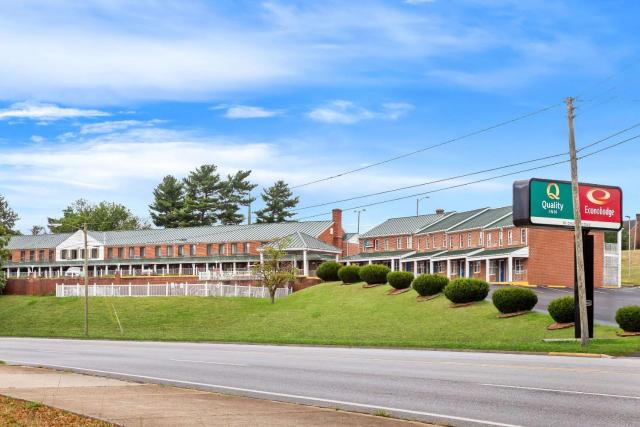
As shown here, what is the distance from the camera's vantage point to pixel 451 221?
94250 millimetres

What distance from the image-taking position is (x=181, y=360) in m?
25.7

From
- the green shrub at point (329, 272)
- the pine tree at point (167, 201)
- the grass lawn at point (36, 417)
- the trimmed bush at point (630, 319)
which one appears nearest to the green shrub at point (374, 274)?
the green shrub at point (329, 272)

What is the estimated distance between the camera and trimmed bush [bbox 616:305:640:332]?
112 ft

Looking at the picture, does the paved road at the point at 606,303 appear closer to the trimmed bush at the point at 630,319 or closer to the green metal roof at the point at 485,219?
the trimmed bush at the point at 630,319

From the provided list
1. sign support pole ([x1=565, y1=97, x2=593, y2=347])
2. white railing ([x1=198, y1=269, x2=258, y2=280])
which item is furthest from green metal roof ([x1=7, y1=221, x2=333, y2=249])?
sign support pole ([x1=565, y1=97, x2=593, y2=347])

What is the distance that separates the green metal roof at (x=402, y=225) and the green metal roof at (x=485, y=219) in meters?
8.78

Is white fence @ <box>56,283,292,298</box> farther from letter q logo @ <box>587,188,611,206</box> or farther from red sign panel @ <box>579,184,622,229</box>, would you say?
letter q logo @ <box>587,188,611,206</box>

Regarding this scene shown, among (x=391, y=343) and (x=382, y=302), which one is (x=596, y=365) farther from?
(x=382, y=302)

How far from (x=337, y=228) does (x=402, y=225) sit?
35.5ft

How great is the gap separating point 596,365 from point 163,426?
13182 mm

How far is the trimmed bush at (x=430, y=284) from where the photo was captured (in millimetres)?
54781

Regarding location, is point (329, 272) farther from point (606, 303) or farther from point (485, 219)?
point (606, 303)

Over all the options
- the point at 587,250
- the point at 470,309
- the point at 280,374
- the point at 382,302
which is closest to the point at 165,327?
the point at 382,302

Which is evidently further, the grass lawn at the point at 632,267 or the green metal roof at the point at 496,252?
the grass lawn at the point at 632,267
